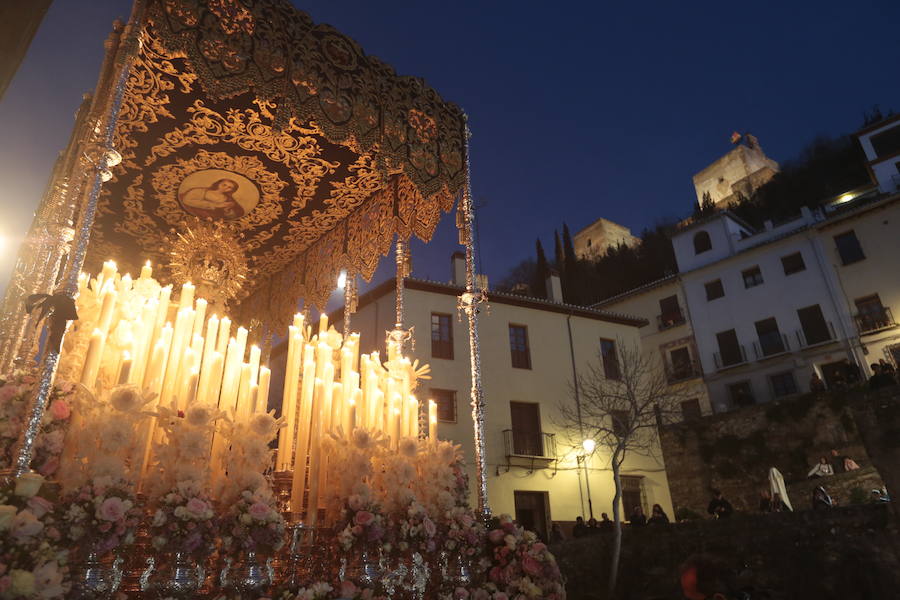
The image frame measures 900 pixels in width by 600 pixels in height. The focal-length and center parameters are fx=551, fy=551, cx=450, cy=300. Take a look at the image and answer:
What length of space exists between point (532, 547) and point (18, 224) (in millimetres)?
8549

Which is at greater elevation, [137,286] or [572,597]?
[137,286]

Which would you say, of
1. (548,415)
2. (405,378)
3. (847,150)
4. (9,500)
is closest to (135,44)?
(9,500)

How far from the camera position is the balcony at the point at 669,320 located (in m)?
28.8

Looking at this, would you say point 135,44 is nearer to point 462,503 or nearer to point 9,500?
point 9,500

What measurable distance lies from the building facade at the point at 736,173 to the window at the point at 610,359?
37253mm

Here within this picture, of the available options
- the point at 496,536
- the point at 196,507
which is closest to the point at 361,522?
the point at 196,507

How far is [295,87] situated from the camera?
4395 mm

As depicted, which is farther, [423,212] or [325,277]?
[325,277]

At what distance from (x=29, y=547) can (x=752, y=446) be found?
77.6ft

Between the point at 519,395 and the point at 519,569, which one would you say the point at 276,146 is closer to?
the point at 519,569

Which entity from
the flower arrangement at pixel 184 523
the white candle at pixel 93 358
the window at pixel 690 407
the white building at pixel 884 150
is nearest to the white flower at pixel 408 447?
the flower arrangement at pixel 184 523

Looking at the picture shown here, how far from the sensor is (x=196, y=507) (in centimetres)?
290

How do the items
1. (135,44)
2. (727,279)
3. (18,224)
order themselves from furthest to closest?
(727,279)
(18,224)
(135,44)

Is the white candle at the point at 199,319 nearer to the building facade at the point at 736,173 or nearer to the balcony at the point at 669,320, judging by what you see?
the balcony at the point at 669,320
